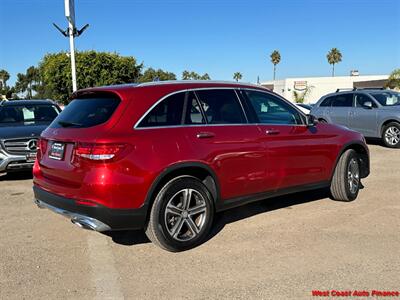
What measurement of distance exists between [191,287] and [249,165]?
66.8 inches

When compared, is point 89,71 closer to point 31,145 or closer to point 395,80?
point 395,80

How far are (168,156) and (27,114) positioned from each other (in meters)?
6.39

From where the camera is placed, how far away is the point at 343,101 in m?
13.8

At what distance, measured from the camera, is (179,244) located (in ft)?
14.8

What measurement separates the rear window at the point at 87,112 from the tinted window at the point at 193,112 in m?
0.74

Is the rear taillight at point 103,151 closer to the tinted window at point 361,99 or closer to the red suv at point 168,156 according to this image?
the red suv at point 168,156

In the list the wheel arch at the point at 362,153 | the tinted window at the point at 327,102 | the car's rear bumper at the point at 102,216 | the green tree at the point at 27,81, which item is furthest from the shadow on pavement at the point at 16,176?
the green tree at the point at 27,81

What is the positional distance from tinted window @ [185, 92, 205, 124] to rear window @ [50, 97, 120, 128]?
0.74 meters

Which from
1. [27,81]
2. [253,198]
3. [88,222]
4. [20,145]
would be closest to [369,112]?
[253,198]

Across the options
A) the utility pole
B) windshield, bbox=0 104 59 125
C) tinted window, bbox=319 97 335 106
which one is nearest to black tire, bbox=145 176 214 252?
windshield, bbox=0 104 59 125

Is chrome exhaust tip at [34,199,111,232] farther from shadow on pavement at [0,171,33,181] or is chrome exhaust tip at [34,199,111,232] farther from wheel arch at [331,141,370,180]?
shadow on pavement at [0,171,33,181]

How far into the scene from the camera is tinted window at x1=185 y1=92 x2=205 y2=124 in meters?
4.60

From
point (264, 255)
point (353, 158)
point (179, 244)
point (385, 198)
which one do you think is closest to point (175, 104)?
point (179, 244)

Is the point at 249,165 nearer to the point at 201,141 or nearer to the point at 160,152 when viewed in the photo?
the point at 201,141
